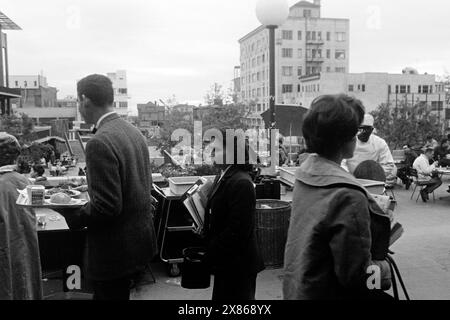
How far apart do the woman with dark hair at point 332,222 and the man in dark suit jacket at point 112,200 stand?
1.00 meters

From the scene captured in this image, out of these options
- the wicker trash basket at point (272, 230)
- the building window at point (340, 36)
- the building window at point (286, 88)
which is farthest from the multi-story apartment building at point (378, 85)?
the wicker trash basket at point (272, 230)

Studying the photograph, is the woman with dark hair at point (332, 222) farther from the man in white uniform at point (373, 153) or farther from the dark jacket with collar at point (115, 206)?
the man in white uniform at point (373, 153)

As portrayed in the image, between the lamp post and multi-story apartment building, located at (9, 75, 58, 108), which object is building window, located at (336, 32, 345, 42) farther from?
the lamp post

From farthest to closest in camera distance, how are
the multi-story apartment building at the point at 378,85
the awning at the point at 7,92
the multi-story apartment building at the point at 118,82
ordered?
the multi-story apartment building at the point at 378,85 → the awning at the point at 7,92 → the multi-story apartment building at the point at 118,82

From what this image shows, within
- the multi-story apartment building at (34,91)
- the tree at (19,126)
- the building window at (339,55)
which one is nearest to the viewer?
the tree at (19,126)

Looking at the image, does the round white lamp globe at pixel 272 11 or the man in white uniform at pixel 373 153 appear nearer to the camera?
the man in white uniform at pixel 373 153

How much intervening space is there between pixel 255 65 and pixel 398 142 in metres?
83.7

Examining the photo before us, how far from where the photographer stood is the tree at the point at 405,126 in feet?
59.6

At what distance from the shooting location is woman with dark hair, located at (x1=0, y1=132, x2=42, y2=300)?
9.99 feet

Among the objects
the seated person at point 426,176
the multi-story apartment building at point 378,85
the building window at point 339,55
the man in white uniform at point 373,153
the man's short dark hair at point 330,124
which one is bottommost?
the seated person at point 426,176

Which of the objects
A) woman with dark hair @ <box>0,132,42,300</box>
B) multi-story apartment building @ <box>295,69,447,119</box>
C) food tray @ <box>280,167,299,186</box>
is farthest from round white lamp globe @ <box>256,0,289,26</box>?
multi-story apartment building @ <box>295,69,447,119</box>

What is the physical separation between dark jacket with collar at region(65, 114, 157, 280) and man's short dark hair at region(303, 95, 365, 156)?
42.8 inches
